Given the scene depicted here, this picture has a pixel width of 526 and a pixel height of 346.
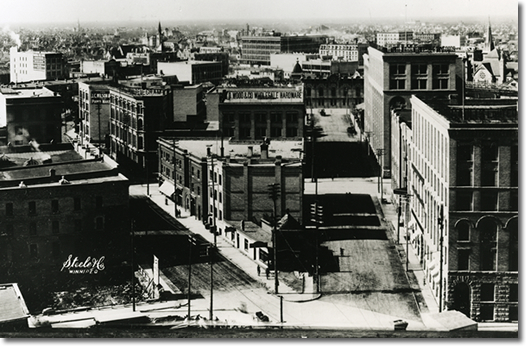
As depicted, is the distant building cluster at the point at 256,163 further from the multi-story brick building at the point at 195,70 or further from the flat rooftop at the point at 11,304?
the multi-story brick building at the point at 195,70

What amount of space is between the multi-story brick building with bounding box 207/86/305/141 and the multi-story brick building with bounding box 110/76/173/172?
7.07 metres

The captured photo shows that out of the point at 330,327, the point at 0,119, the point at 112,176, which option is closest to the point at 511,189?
the point at 330,327

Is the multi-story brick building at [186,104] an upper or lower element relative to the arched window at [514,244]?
upper

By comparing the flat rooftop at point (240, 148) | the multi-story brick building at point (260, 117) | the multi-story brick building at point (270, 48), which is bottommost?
the flat rooftop at point (240, 148)

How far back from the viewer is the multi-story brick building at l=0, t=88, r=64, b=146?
70062 millimetres

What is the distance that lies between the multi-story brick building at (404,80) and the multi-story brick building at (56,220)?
3671 cm

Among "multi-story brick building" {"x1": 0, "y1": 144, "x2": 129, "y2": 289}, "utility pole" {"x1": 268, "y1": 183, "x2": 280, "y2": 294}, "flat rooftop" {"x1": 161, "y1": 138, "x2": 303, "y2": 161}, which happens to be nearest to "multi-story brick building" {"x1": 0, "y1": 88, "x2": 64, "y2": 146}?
"flat rooftop" {"x1": 161, "y1": 138, "x2": 303, "y2": 161}

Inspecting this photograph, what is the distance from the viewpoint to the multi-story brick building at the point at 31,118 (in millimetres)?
70062

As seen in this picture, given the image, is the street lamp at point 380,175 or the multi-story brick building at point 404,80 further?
the multi-story brick building at point 404,80

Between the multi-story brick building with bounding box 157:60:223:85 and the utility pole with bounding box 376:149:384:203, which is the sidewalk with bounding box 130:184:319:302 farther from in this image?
the multi-story brick building with bounding box 157:60:223:85

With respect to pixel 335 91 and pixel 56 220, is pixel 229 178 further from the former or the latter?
pixel 335 91

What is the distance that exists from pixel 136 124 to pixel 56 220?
2672cm

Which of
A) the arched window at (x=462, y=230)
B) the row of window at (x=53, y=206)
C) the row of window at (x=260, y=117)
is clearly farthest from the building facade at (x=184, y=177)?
the arched window at (x=462, y=230)

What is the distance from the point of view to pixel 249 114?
79562 millimetres
